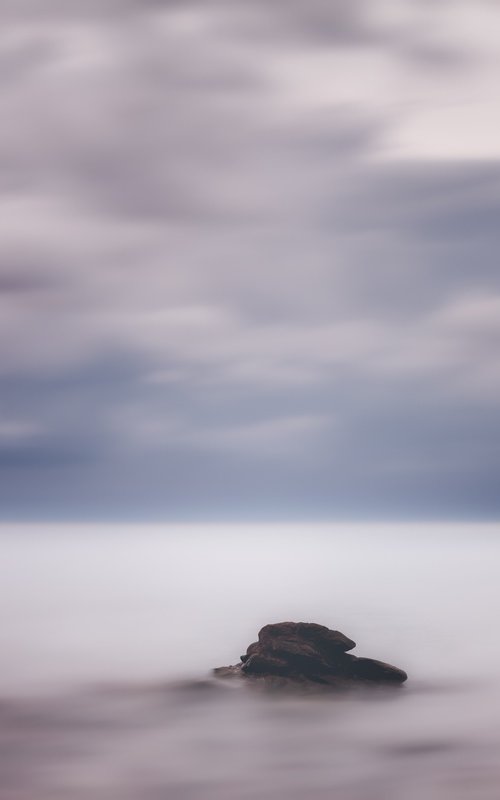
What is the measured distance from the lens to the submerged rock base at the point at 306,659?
35281 millimetres

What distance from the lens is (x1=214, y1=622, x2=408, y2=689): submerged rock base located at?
3528cm

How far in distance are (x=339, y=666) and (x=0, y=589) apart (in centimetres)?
10166

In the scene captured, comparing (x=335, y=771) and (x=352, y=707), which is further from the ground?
(x=352, y=707)

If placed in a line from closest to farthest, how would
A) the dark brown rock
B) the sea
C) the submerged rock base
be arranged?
1. the sea
2. the submerged rock base
3. the dark brown rock

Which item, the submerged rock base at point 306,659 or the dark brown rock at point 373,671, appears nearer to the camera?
the submerged rock base at point 306,659

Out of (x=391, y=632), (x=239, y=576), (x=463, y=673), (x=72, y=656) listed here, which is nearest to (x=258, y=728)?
(x=463, y=673)

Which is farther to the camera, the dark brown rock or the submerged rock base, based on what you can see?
the dark brown rock

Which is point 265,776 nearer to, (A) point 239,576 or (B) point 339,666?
(B) point 339,666

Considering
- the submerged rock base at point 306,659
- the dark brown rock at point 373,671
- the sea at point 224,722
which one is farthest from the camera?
the dark brown rock at point 373,671

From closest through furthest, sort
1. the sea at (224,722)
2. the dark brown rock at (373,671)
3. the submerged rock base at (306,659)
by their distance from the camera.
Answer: the sea at (224,722) → the submerged rock base at (306,659) → the dark brown rock at (373,671)

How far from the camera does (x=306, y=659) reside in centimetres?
3544

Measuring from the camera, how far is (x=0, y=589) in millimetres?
129250

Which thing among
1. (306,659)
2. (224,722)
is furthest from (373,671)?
(224,722)

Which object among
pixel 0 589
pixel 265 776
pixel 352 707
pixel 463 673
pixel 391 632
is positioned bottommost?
pixel 265 776
